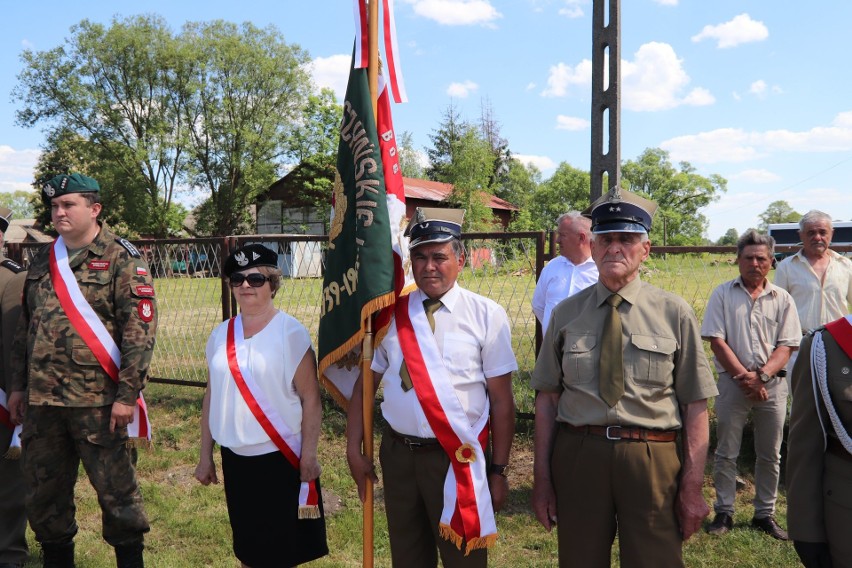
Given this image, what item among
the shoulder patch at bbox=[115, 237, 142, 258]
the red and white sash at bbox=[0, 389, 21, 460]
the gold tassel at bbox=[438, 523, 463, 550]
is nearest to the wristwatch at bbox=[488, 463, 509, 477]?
the gold tassel at bbox=[438, 523, 463, 550]

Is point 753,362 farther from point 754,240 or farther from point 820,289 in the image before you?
point 820,289

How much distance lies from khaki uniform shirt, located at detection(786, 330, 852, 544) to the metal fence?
7.66 feet

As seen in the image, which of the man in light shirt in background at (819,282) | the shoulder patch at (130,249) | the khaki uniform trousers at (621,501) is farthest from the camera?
the man in light shirt in background at (819,282)

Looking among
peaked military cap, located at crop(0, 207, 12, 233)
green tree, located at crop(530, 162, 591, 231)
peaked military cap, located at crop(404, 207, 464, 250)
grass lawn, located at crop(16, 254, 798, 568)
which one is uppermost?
green tree, located at crop(530, 162, 591, 231)

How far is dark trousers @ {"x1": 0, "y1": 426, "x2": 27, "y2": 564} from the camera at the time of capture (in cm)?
363

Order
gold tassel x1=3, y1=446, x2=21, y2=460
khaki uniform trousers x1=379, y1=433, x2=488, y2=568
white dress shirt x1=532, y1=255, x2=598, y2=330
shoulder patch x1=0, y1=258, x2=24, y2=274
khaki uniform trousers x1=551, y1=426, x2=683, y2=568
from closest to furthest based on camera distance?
khaki uniform trousers x1=551, y1=426, x2=683, y2=568
khaki uniform trousers x1=379, y1=433, x2=488, y2=568
gold tassel x1=3, y1=446, x2=21, y2=460
shoulder patch x1=0, y1=258, x2=24, y2=274
white dress shirt x1=532, y1=255, x2=598, y2=330

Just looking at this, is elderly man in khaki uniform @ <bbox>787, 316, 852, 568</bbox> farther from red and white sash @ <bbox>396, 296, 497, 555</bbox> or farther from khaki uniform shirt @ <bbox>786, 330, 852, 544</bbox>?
red and white sash @ <bbox>396, 296, 497, 555</bbox>

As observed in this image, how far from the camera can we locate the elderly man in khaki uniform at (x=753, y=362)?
414 centimetres

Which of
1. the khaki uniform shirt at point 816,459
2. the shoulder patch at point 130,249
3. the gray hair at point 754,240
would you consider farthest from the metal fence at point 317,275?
the khaki uniform shirt at point 816,459

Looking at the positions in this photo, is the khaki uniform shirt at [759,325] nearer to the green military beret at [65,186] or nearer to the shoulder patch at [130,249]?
the shoulder patch at [130,249]

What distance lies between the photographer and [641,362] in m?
2.33

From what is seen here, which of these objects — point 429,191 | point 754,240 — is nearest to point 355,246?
point 754,240

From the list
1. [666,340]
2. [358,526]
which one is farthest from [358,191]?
[358,526]

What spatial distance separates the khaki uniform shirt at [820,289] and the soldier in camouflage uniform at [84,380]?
4.60m
